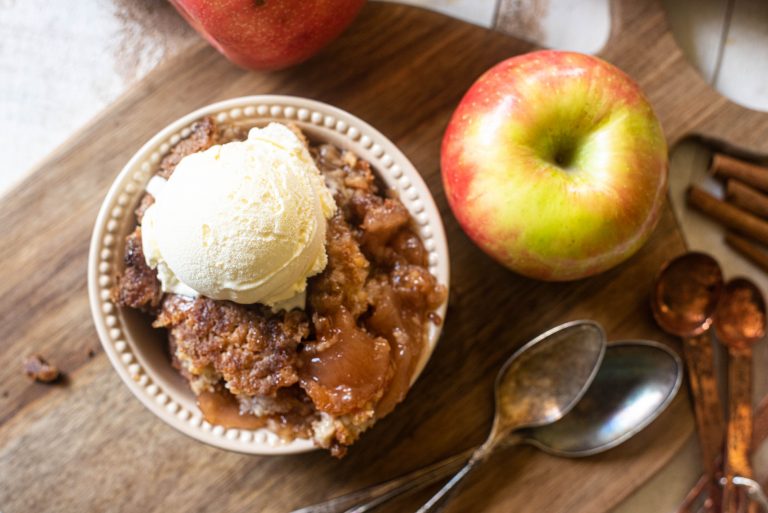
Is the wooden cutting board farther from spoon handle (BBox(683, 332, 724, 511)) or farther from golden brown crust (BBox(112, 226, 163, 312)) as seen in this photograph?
golden brown crust (BBox(112, 226, 163, 312))

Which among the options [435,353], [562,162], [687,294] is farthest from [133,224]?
[687,294]

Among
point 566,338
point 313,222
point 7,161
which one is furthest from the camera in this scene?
point 7,161

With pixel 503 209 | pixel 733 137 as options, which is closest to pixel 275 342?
pixel 503 209

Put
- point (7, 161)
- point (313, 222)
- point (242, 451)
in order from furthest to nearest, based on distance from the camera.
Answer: point (7, 161) < point (242, 451) < point (313, 222)

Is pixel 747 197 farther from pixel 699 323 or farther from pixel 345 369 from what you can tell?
pixel 345 369

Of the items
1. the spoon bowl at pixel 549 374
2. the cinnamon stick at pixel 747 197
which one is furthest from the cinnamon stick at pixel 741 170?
the spoon bowl at pixel 549 374

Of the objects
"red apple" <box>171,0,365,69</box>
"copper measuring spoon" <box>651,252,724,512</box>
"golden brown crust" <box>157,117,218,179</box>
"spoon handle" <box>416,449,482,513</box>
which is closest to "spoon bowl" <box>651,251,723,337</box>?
"copper measuring spoon" <box>651,252,724,512</box>

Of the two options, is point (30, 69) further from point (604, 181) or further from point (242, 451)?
point (604, 181)
